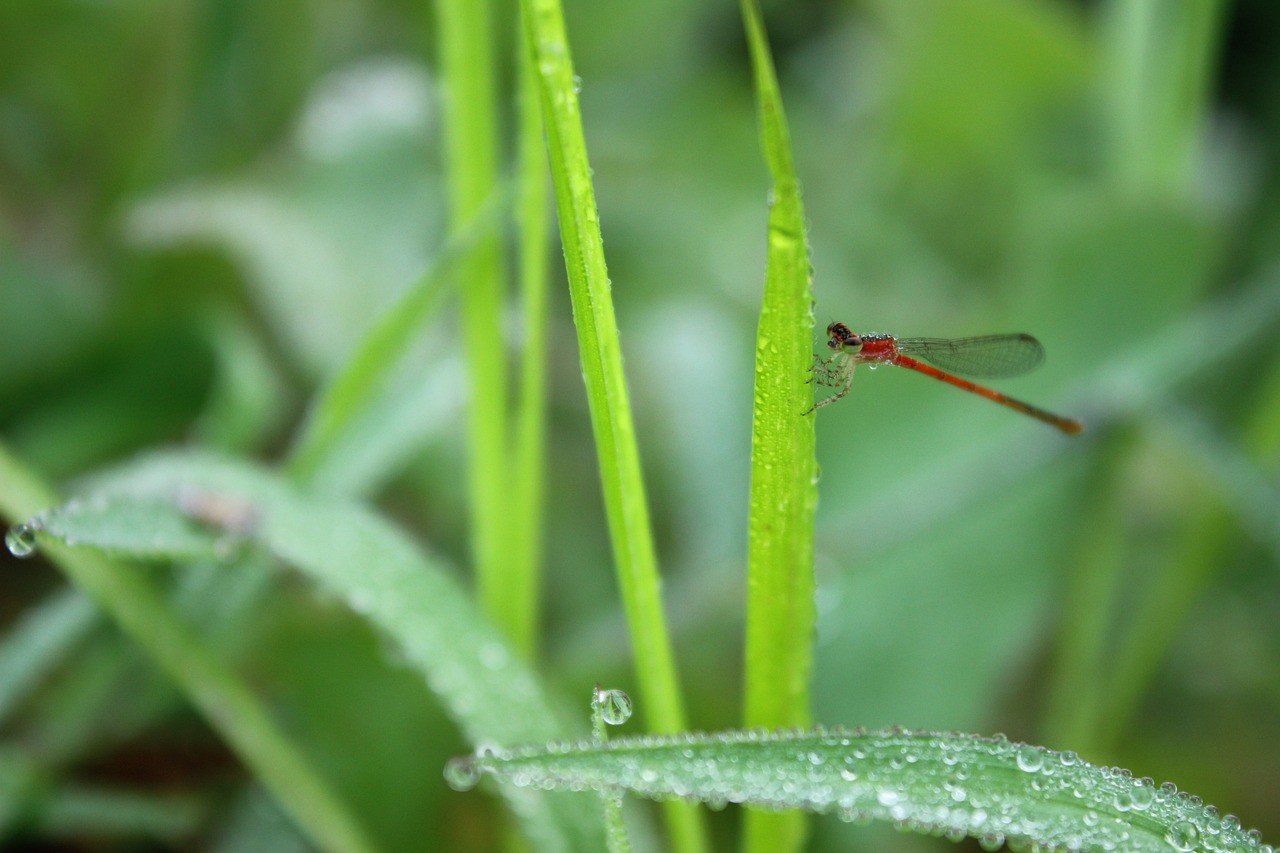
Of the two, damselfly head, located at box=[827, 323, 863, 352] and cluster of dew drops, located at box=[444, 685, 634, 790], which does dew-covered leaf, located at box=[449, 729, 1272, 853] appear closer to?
cluster of dew drops, located at box=[444, 685, 634, 790]

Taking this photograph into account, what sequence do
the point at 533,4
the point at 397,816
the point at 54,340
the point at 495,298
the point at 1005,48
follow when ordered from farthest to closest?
the point at 1005,48 < the point at 54,340 < the point at 397,816 < the point at 495,298 < the point at 533,4

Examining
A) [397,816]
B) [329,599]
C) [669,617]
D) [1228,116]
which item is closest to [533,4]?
[329,599]

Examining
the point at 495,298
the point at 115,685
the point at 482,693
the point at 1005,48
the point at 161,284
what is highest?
the point at 1005,48

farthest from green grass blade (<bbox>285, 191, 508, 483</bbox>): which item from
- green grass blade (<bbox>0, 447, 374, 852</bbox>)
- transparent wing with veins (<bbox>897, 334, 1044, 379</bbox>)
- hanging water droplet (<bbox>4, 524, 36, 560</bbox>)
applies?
transparent wing with veins (<bbox>897, 334, 1044, 379</bbox>)

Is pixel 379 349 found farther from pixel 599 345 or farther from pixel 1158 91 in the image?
pixel 1158 91

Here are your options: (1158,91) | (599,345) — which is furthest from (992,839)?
(1158,91)

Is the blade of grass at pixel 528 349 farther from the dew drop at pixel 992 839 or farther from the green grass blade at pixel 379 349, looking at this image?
the dew drop at pixel 992 839

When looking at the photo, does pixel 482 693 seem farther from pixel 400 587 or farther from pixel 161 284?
pixel 161 284

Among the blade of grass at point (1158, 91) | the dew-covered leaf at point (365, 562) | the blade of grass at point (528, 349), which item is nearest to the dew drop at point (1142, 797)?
the dew-covered leaf at point (365, 562)
